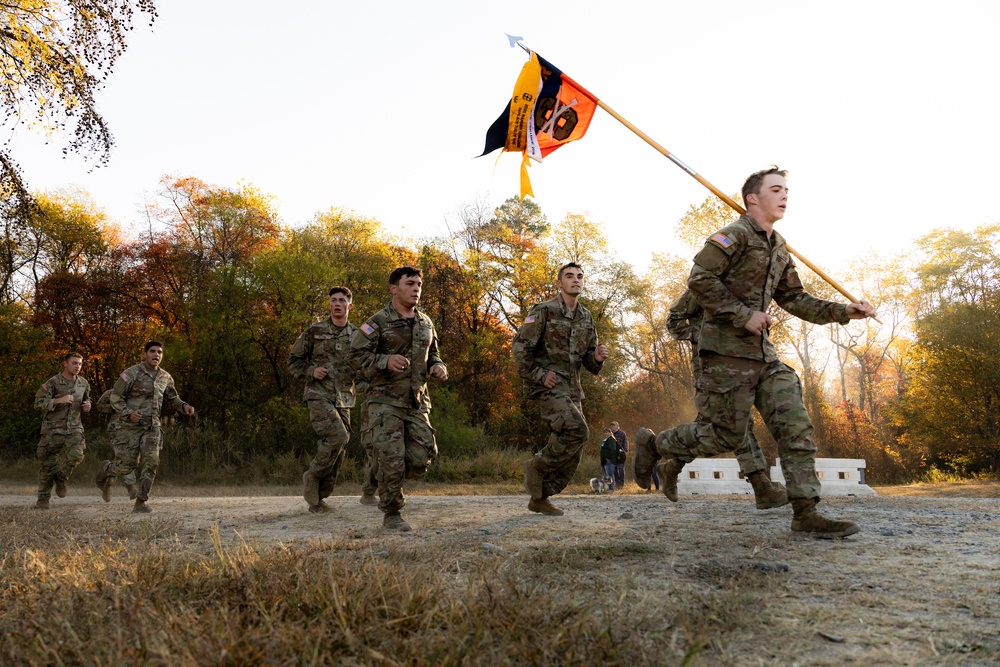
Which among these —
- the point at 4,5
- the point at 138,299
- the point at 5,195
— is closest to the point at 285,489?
the point at 5,195

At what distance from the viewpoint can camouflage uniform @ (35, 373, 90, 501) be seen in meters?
11.2

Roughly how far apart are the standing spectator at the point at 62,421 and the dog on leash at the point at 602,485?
9.04 metres

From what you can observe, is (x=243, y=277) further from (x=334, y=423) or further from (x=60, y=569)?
(x=60, y=569)

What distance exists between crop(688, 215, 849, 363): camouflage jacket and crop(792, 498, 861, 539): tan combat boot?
3.29ft

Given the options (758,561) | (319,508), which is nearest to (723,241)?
(758,561)

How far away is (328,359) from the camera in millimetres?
9281

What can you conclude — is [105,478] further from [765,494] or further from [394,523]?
[765,494]

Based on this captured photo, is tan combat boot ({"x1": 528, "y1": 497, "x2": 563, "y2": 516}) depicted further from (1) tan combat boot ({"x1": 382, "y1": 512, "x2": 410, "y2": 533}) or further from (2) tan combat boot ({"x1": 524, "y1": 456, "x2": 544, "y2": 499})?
(1) tan combat boot ({"x1": 382, "y1": 512, "x2": 410, "y2": 533})

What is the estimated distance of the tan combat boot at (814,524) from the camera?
16.2ft

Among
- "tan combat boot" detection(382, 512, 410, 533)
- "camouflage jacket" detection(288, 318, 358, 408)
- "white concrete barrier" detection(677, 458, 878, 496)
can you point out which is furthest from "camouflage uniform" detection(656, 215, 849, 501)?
"white concrete barrier" detection(677, 458, 878, 496)

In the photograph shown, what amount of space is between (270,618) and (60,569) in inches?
76.7

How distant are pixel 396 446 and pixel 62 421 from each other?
7.64 m

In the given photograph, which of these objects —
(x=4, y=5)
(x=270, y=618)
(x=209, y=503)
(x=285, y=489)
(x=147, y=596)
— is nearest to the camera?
(x=270, y=618)

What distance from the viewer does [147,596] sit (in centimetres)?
293
